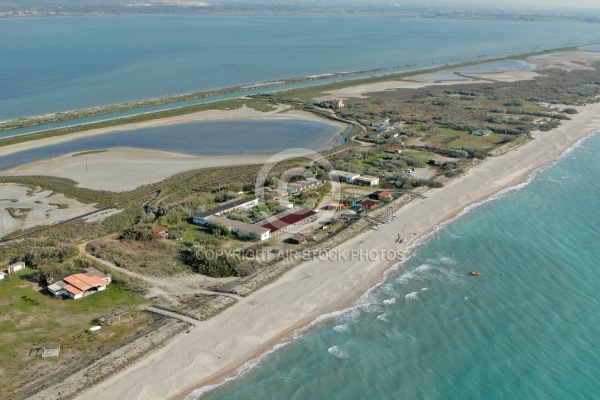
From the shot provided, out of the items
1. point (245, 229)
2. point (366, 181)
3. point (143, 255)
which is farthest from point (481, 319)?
point (366, 181)

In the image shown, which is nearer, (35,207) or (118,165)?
(35,207)

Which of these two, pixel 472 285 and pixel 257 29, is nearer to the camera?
pixel 472 285

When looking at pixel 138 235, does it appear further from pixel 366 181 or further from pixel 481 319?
pixel 481 319

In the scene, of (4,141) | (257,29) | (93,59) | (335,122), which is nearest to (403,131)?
(335,122)

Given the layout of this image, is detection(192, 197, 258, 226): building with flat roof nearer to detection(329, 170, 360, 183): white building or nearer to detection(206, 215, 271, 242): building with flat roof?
detection(206, 215, 271, 242): building with flat roof

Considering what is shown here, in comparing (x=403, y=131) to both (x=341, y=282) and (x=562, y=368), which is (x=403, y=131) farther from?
(x=562, y=368)

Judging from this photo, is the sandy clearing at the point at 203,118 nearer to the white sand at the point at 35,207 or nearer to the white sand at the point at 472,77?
the white sand at the point at 472,77
